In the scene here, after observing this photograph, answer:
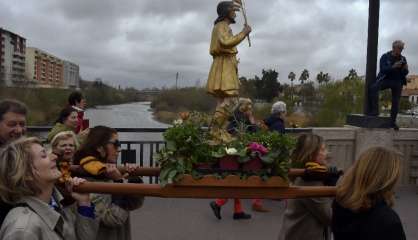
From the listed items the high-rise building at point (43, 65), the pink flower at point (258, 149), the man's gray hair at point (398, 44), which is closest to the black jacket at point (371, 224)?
the pink flower at point (258, 149)

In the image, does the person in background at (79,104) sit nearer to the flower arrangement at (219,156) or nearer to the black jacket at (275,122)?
the black jacket at (275,122)

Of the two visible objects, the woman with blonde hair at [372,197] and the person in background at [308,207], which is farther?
the person in background at [308,207]

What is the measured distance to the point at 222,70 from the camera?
6938 millimetres

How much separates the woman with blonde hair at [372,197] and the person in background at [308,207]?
0.76 metres

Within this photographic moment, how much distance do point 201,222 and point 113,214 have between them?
13.3 ft

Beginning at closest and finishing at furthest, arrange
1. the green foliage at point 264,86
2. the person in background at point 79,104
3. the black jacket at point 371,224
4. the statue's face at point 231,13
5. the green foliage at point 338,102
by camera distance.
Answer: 1. the black jacket at point 371,224
2. the person in background at point 79,104
3. the statue's face at point 231,13
4. the green foliage at point 338,102
5. the green foliage at point 264,86

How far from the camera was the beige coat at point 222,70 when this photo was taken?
6795mm

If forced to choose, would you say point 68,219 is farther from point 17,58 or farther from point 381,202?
point 17,58

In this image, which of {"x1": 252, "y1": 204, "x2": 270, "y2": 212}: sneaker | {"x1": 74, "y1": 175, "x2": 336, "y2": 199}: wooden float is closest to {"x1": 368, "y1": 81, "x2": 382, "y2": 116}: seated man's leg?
{"x1": 252, "y1": 204, "x2": 270, "y2": 212}: sneaker

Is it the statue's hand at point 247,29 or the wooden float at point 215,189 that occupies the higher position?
the statue's hand at point 247,29

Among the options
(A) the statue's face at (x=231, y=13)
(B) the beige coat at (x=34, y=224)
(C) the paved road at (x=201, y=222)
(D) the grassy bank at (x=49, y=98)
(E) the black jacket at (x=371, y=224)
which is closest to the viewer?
(B) the beige coat at (x=34, y=224)

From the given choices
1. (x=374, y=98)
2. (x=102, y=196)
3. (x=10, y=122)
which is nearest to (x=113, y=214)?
(x=102, y=196)

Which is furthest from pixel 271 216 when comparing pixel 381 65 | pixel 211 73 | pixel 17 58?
pixel 17 58

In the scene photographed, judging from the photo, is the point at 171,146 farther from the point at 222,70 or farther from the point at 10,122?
the point at 222,70
